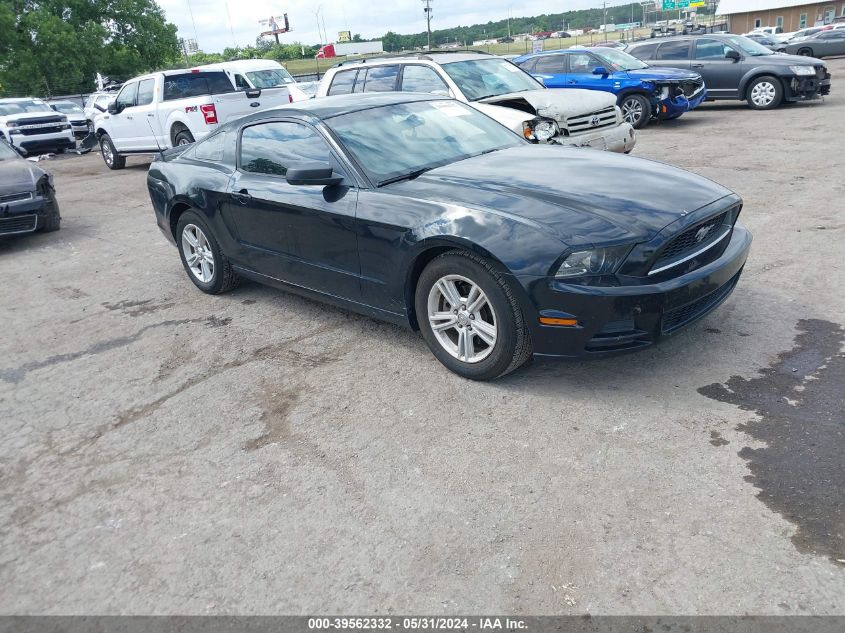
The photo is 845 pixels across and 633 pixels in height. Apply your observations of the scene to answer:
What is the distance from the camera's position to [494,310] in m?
3.86

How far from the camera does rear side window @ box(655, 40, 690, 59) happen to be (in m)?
16.1

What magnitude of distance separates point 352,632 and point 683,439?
5.94 feet

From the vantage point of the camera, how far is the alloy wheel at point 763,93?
1510cm

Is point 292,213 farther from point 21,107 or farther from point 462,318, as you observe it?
point 21,107

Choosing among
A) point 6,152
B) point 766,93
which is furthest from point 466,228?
point 766,93

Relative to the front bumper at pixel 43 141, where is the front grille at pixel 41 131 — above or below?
above

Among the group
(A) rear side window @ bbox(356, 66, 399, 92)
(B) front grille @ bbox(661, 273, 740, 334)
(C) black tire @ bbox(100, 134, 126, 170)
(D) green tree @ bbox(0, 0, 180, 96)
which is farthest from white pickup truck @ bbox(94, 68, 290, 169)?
(D) green tree @ bbox(0, 0, 180, 96)

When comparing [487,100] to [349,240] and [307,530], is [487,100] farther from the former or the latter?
[307,530]

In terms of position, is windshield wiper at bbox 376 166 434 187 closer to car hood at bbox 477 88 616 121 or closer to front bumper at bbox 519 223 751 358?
front bumper at bbox 519 223 751 358

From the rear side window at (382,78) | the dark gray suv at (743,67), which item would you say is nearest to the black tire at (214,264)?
the rear side window at (382,78)

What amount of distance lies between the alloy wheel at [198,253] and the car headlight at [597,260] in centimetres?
346

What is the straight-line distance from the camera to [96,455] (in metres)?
3.79

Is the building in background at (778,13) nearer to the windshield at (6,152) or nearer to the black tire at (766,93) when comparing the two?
the black tire at (766,93)

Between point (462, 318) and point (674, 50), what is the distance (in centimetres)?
1456
